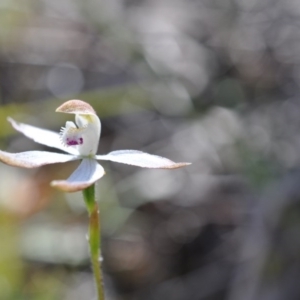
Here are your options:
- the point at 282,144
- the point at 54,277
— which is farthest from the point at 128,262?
the point at 282,144

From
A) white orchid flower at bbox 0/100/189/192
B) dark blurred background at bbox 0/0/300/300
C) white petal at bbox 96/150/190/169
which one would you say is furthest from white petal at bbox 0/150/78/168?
dark blurred background at bbox 0/0/300/300

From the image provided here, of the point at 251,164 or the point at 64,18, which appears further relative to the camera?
the point at 64,18

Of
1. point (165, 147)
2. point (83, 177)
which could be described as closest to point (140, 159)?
point (83, 177)

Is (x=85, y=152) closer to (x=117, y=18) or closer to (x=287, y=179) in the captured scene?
(x=287, y=179)

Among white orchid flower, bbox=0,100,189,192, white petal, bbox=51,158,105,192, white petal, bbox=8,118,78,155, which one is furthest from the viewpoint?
white petal, bbox=8,118,78,155

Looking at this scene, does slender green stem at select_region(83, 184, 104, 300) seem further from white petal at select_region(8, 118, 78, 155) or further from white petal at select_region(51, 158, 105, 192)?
→ white petal at select_region(8, 118, 78, 155)

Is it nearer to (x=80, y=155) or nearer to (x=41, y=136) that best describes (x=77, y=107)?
(x=80, y=155)

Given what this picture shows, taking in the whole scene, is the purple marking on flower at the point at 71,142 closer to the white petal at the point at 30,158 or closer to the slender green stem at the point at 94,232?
the white petal at the point at 30,158
